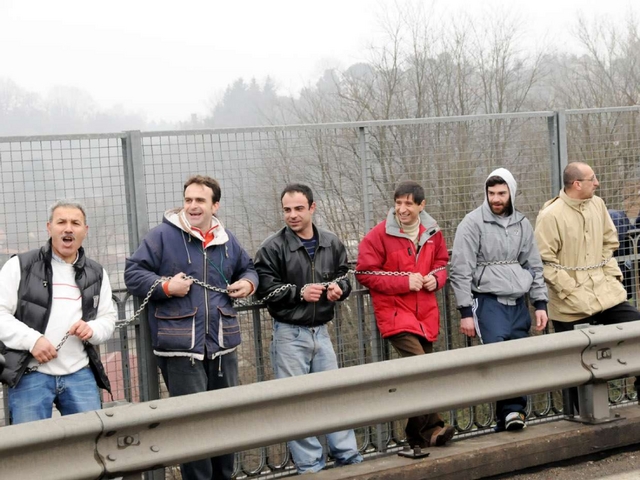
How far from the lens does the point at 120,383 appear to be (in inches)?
238

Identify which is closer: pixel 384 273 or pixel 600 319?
pixel 384 273

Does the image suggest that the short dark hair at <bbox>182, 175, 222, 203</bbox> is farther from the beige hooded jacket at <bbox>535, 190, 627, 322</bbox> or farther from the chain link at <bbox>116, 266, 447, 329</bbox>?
the beige hooded jacket at <bbox>535, 190, 627, 322</bbox>

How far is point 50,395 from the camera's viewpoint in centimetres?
526

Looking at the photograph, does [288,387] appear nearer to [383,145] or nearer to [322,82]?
[383,145]

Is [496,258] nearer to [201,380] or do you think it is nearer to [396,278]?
[396,278]

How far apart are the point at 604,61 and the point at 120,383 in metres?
34.2

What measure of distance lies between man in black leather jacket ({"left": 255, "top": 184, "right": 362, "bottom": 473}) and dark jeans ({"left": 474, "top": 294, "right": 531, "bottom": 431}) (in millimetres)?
1064

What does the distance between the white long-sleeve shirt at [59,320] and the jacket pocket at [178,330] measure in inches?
13.7

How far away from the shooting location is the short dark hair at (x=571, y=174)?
7090 millimetres

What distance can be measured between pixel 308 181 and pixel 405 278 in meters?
0.92

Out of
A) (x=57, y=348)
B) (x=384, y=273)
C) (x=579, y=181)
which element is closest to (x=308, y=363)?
(x=384, y=273)

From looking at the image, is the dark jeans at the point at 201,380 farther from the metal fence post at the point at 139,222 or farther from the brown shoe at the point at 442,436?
the brown shoe at the point at 442,436

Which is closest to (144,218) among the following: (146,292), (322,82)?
(146,292)

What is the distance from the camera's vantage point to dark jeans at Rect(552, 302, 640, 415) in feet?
23.7
